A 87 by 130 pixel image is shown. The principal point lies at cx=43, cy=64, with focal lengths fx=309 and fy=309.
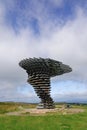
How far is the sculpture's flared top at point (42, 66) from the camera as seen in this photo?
54375 millimetres

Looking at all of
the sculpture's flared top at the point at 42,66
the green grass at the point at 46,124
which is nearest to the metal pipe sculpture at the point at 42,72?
the sculpture's flared top at the point at 42,66

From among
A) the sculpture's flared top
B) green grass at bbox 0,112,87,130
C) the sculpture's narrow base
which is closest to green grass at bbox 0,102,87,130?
green grass at bbox 0,112,87,130

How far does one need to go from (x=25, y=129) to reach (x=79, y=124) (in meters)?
6.05

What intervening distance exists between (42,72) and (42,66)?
1.68 m

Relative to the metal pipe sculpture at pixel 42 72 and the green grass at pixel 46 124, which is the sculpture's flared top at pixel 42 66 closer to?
the metal pipe sculpture at pixel 42 72

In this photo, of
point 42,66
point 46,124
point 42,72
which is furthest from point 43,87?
point 46,124

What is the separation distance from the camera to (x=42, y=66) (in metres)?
54.7

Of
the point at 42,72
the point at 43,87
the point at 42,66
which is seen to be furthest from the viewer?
the point at 42,72

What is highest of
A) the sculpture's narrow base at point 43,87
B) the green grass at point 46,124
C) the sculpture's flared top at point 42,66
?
the sculpture's flared top at point 42,66

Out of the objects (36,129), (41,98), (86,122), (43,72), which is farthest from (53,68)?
(36,129)

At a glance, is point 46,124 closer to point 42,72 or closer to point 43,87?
point 43,87

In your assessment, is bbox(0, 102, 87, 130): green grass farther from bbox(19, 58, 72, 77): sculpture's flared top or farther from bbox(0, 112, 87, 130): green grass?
bbox(19, 58, 72, 77): sculpture's flared top

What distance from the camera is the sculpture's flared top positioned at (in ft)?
178

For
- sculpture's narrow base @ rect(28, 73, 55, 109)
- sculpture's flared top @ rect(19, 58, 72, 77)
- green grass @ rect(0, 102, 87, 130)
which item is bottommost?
green grass @ rect(0, 102, 87, 130)
